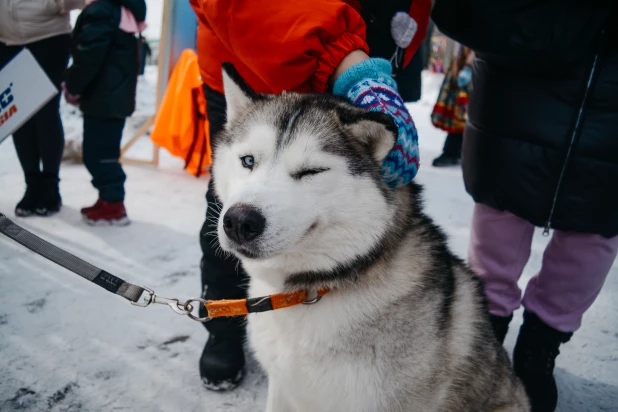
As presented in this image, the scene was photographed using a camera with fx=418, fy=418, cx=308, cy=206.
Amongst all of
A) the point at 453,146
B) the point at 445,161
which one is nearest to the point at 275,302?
the point at 445,161

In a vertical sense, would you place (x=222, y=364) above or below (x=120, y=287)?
below

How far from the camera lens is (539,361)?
6.15 ft

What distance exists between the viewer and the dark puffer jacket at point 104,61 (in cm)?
297

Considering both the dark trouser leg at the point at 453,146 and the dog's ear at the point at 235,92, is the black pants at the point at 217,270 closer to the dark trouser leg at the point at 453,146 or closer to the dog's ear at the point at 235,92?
the dog's ear at the point at 235,92

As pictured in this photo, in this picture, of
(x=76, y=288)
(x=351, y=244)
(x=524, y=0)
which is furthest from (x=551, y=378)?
(x=76, y=288)

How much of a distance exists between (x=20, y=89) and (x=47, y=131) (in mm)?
1274

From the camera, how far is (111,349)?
6.44ft

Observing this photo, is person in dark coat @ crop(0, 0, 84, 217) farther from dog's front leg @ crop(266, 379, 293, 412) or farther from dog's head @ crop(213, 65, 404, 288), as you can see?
dog's front leg @ crop(266, 379, 293, 412)

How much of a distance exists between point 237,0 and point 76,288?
6.27 ft

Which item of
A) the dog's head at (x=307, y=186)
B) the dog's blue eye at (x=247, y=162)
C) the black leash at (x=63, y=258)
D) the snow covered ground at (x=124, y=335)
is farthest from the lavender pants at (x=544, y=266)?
the black leash at (x=63, y=258)

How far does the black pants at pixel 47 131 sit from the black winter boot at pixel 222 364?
7.59 feet

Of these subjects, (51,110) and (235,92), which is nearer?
(235,92)

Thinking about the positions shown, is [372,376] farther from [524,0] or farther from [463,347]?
[524,0]

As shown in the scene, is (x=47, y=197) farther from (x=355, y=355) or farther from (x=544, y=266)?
(x=544, y=266)
